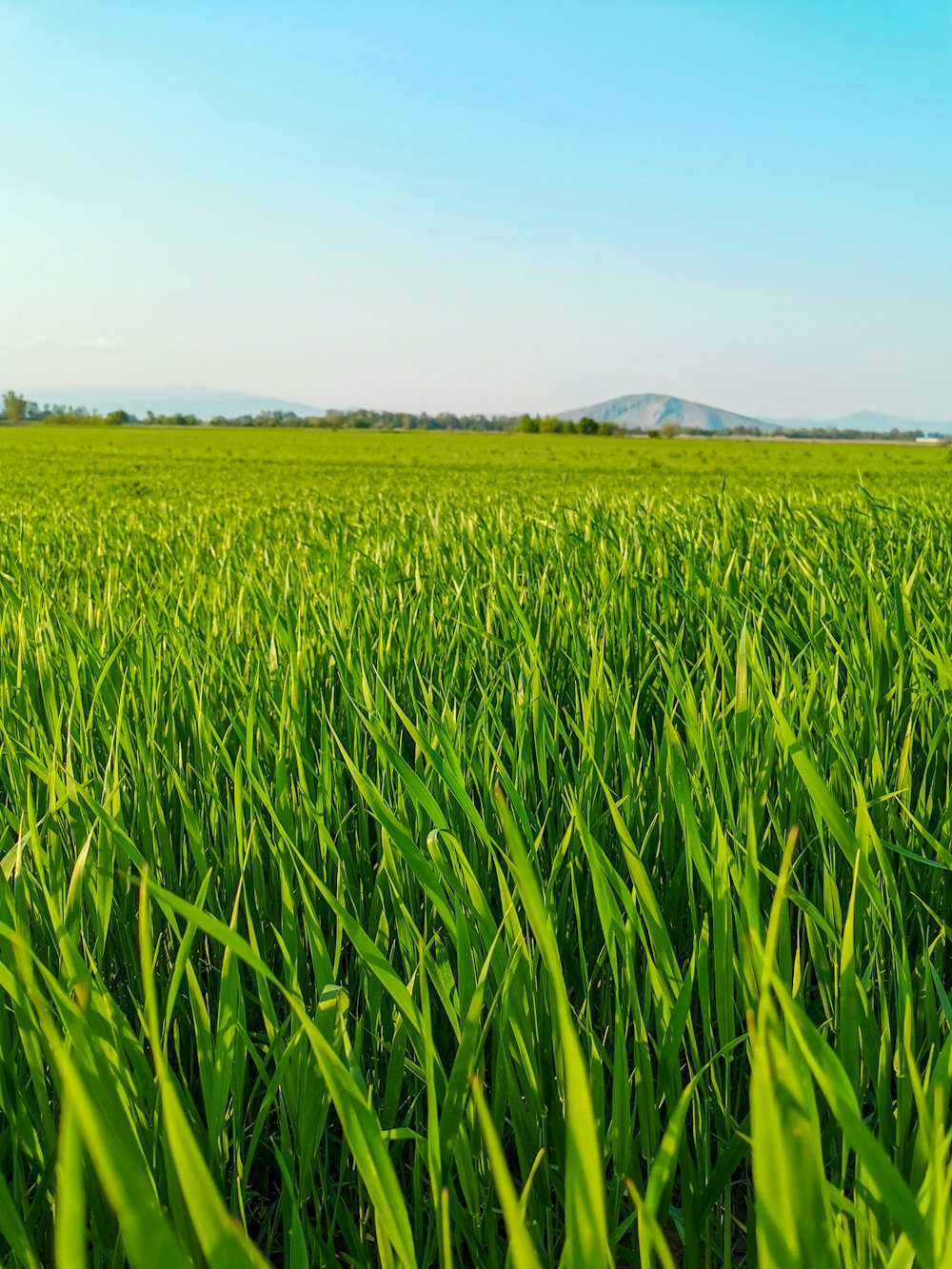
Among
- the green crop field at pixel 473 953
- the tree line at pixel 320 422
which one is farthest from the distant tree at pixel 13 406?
the green crop field at pixel 473 953

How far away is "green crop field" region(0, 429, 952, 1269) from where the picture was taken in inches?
18.7

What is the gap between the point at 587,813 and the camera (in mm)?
1019

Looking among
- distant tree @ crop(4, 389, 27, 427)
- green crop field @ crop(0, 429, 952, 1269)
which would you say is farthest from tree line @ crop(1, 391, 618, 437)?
green crop field @ crop(0, 429, 952, 1269)

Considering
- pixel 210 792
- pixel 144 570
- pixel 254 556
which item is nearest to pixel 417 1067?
pixel 210 792

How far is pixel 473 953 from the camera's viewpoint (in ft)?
2.58

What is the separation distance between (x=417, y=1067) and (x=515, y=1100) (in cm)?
14

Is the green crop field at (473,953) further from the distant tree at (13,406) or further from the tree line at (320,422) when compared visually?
the distant tree at (13,406)

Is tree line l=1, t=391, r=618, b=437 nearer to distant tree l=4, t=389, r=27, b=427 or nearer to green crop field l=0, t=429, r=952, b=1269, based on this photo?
distant tree l=4, t=389, r=27, b=427

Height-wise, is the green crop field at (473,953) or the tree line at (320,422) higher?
the tree line at (320,422)

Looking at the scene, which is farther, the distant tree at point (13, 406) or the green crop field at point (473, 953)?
the distant tree at point (13, 406)

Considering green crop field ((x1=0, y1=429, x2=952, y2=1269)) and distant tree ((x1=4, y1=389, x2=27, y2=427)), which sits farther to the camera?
distant tree ((x1=4, y1=389, x2=27, y2=427))

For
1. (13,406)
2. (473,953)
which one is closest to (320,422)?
(13,406)

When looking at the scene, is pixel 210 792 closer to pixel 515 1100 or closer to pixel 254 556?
pixel 515 1100

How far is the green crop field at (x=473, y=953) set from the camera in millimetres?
475
